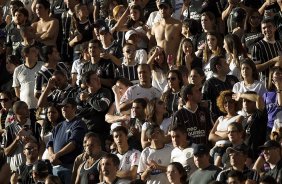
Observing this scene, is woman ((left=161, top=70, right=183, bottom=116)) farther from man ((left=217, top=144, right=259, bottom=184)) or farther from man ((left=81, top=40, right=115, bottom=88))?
man ((left=217, top=144, right=259, bottom=184))

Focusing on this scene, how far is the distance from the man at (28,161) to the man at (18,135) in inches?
24.3

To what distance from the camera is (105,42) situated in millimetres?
23250

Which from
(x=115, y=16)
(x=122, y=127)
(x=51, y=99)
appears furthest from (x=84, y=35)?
(x=122, y=127)

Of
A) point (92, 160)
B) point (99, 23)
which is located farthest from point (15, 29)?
point (92, 160)

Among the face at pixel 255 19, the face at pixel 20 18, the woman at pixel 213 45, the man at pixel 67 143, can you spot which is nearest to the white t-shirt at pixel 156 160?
the man at pixel 67 143

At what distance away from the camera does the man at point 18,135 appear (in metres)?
21.6

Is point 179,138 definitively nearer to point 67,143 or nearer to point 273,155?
point 273,155

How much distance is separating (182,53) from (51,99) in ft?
6.95

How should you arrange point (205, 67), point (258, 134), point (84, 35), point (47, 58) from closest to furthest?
1. point (258, 134)
2. point (205, 67)
3. point (47, 58)
4. point (84, 35)

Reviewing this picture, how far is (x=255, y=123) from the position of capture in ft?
62.3

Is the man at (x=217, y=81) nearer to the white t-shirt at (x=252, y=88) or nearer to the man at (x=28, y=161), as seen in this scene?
the white t-shirt at (x=252, y=88)

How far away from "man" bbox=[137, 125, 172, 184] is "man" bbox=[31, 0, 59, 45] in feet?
19.7

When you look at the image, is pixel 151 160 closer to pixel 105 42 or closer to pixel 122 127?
pixel 122 127

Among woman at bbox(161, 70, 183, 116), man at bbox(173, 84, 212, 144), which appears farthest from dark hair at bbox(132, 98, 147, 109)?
man at bbox(173, 84, 212, 144)
